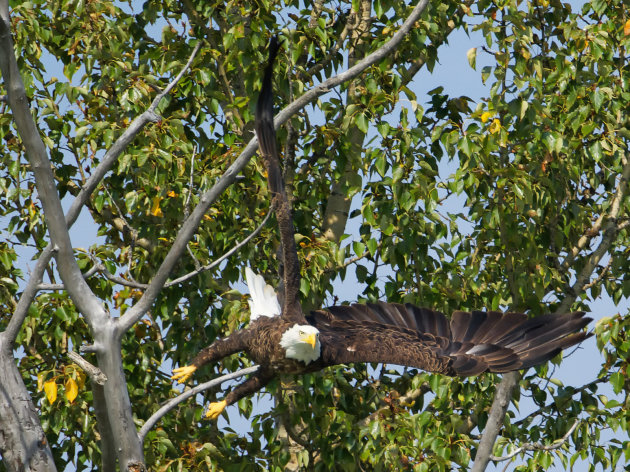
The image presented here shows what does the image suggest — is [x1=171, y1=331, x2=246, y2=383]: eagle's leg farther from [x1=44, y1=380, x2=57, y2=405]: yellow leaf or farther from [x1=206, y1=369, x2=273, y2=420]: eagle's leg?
[x1=44, y1=380, x2=57, y2=405]: yellow leaf

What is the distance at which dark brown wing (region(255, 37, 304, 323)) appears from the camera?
18.1 feet

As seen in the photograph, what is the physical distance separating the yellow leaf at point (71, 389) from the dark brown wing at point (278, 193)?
139 centimetres

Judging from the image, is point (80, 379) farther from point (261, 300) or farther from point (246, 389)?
point (261, 300)

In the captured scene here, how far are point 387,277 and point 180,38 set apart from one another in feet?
8.76

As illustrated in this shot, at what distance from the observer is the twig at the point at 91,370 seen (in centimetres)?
434

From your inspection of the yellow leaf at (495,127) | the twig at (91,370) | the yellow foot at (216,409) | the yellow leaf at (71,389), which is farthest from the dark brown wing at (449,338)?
the twig at (91,370)

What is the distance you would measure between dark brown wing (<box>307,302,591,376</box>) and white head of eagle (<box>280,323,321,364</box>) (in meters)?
0.17

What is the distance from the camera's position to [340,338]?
20.1ft

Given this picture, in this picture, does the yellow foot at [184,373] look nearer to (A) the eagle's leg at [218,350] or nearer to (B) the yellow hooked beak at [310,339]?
(A) the eagle's leg at [218,350]

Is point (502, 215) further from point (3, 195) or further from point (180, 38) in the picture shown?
point (3, 195)

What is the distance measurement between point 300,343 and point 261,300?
76 cm

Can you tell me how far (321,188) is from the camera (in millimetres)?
7906

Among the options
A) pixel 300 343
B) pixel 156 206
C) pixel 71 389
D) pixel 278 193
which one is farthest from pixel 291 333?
pixel 156 206

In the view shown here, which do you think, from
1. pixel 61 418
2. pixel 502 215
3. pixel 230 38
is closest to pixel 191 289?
pixel 61 418
